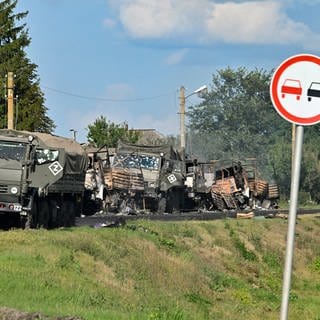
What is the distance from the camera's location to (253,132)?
92.5 m

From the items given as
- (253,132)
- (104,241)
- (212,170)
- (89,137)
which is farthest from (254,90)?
(104,241)

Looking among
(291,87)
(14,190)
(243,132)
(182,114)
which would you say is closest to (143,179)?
(182,114)

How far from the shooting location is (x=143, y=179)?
3791cm

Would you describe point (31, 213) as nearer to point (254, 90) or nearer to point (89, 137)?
point (89, 137)

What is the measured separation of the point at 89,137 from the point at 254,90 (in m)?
30.6

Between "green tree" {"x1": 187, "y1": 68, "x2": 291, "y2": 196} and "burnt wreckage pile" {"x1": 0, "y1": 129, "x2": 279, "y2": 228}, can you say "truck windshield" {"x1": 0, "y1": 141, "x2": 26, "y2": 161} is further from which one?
"green tree" {"x1": 187, "y1": 68, "x2": 291, "y2": 196}

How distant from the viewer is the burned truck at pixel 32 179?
Result: 20875 mm

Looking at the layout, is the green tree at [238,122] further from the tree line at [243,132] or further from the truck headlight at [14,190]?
the truck headlight at [14,190]

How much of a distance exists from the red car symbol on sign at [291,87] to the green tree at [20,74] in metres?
40.9

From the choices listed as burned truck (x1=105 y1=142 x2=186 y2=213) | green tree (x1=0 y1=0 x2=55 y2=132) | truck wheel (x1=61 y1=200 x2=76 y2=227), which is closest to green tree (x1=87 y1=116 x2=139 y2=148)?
green tree (x1=0 y1=0 x2=55 y2=132)

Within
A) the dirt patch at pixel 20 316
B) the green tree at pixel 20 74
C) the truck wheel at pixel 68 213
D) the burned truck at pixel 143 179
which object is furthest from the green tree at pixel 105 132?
the dirt patch at pixel 20 316

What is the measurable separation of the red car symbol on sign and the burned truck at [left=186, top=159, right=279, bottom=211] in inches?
1391

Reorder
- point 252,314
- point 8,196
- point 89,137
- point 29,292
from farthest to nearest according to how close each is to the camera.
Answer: point 89,137, point 8,196, point 252,314, point 29,292

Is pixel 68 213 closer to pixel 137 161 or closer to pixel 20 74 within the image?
pixel 137 161
